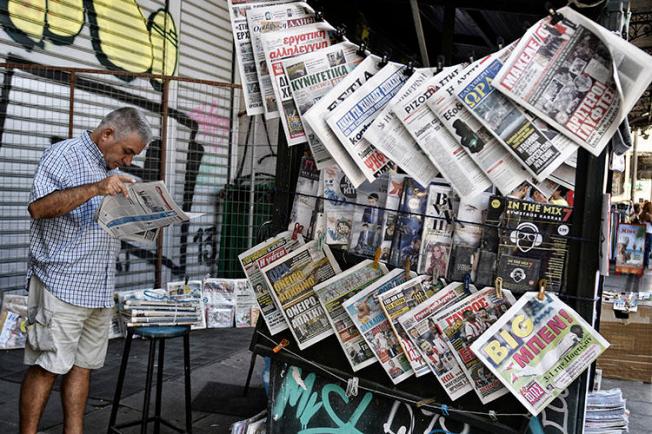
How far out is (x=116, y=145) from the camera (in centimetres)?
291

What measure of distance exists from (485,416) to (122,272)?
5426 mm

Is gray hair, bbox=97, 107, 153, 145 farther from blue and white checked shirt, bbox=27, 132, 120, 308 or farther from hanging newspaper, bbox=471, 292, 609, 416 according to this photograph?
hanging newspaper, bbox=471, 292, 609, 416

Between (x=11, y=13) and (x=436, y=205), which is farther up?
(x=11, y=13)

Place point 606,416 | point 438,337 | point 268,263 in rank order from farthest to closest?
point 606,416 < point 268,263 < point 438,337

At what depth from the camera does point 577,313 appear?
2078mm

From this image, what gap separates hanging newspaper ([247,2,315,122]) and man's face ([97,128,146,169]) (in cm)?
88

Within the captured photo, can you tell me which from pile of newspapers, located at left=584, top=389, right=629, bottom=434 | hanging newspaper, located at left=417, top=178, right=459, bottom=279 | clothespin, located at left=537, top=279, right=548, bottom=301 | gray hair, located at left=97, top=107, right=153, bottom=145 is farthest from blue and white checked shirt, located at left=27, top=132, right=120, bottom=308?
pile of newspapers, located at left=584, top=389, right=629, bottom=434

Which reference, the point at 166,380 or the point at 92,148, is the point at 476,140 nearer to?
the point at 92,148

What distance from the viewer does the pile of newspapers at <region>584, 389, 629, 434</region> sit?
101 inches

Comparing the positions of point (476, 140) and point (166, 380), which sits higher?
point (476, 140)

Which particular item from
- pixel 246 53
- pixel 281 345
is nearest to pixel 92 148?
pixel 246 53

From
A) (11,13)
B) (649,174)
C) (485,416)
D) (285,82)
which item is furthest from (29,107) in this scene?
(649,174)

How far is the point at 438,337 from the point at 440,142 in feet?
2.35

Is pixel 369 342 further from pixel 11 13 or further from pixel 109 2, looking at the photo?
pixel 109 2
